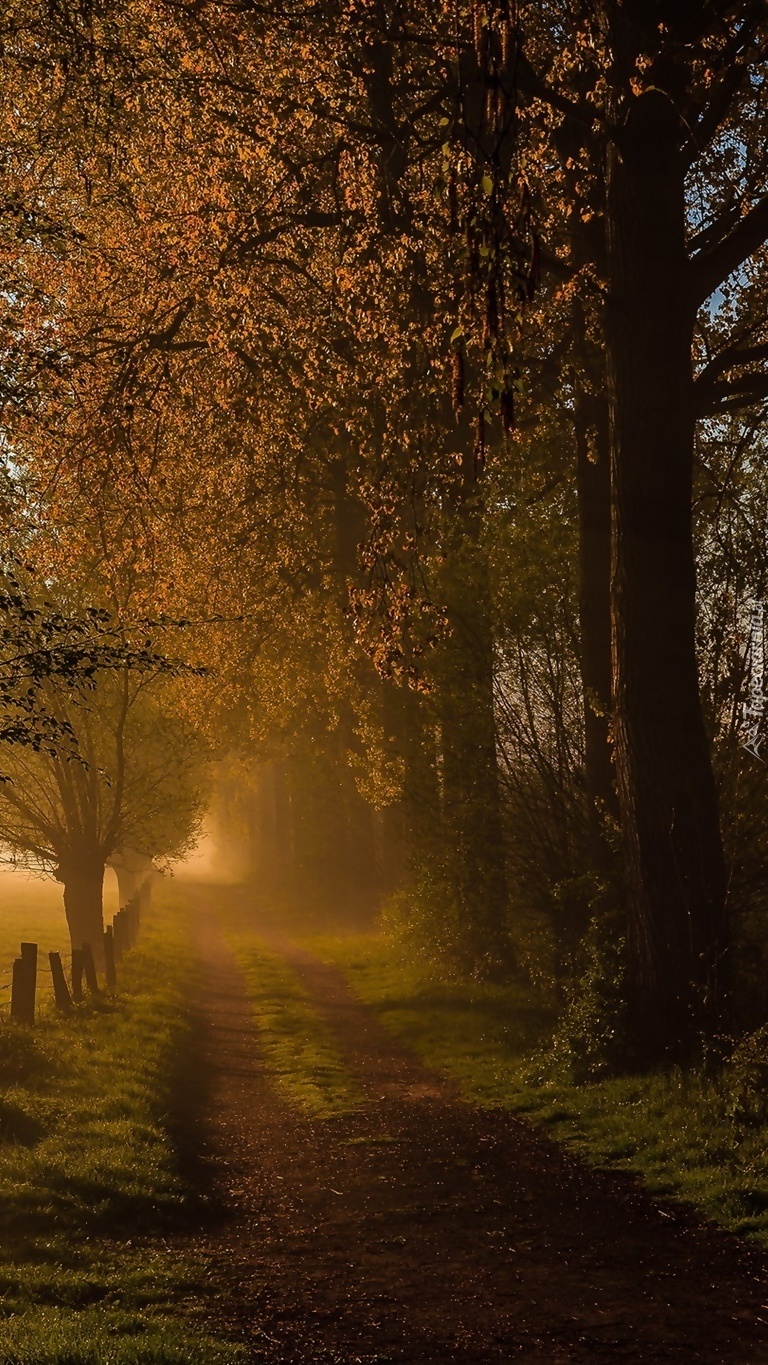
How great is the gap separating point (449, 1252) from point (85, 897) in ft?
70.7

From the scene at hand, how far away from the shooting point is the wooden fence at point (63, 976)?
1914 cm

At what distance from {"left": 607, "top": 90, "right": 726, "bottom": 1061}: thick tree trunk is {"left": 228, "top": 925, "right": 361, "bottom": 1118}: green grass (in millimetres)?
4322

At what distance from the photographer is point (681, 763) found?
13484 mm

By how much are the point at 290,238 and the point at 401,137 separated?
201 cm

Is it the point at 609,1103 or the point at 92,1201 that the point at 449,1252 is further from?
the point at 609,1103

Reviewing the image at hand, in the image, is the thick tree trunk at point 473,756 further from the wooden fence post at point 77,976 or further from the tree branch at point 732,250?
the wooden fence post at point 77,976

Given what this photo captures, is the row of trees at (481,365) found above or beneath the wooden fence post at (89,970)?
above

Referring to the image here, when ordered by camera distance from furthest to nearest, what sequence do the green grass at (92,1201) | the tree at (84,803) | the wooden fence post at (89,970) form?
the tree at (84,803) < the wooden fence post at (89,970) < the green grass at (92,1201)

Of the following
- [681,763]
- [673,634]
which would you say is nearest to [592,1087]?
[681,763]

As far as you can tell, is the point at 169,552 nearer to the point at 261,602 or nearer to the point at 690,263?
the point at 261,602

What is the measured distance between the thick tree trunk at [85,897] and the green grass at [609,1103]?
9961 mm

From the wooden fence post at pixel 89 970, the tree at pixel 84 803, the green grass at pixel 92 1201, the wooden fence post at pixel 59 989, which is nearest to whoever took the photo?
the green grass at pixel 92 1201

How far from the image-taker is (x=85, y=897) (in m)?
29.3

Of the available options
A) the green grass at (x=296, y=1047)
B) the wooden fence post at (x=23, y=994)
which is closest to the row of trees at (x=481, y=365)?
the green grass at (x=296, y=1047)
